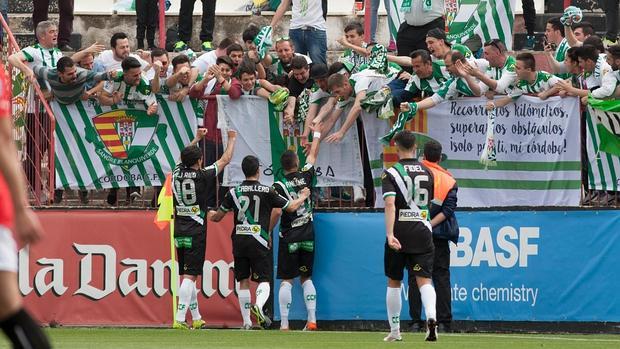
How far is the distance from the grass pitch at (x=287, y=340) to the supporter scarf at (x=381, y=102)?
259cm

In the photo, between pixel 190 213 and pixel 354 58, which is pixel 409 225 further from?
pixel 354 58

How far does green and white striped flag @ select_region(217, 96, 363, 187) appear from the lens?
56.7 ft

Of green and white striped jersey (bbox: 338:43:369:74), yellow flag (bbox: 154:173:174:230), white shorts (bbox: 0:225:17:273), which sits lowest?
yellow flag (bbox: 154:173:174:230)

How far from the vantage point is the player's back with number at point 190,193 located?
16.8 m

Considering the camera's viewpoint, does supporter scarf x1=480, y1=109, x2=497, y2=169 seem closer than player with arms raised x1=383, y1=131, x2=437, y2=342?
No

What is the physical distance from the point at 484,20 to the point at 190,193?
4.87 meters

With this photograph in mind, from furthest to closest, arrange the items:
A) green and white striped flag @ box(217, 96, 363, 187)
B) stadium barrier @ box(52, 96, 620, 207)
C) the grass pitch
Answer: green and white striped flag @ box(217, 96, 363, 187)
stadium barrier @ box(52, 96, 620, 207)
the grass pitch

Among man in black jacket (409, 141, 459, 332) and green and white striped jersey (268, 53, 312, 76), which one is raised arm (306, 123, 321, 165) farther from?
man in black jacket (409, 141, 459, 332)

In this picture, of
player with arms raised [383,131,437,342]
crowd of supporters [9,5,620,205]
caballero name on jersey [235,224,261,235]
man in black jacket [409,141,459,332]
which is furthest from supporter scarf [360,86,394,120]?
player with arms raised [383,131,437,342]

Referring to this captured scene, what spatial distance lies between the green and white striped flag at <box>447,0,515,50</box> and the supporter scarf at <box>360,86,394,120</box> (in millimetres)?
2409

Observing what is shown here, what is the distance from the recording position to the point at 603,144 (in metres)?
16.5

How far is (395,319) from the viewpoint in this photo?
14.1m

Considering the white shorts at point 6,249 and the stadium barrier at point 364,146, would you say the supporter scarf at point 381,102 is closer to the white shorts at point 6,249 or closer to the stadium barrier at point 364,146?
the stadium barrier at point 364,146

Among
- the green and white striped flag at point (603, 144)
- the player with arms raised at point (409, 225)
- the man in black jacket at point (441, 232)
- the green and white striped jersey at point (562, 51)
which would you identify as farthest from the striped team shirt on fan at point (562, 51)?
the player with arms raised at point (409, 225)
